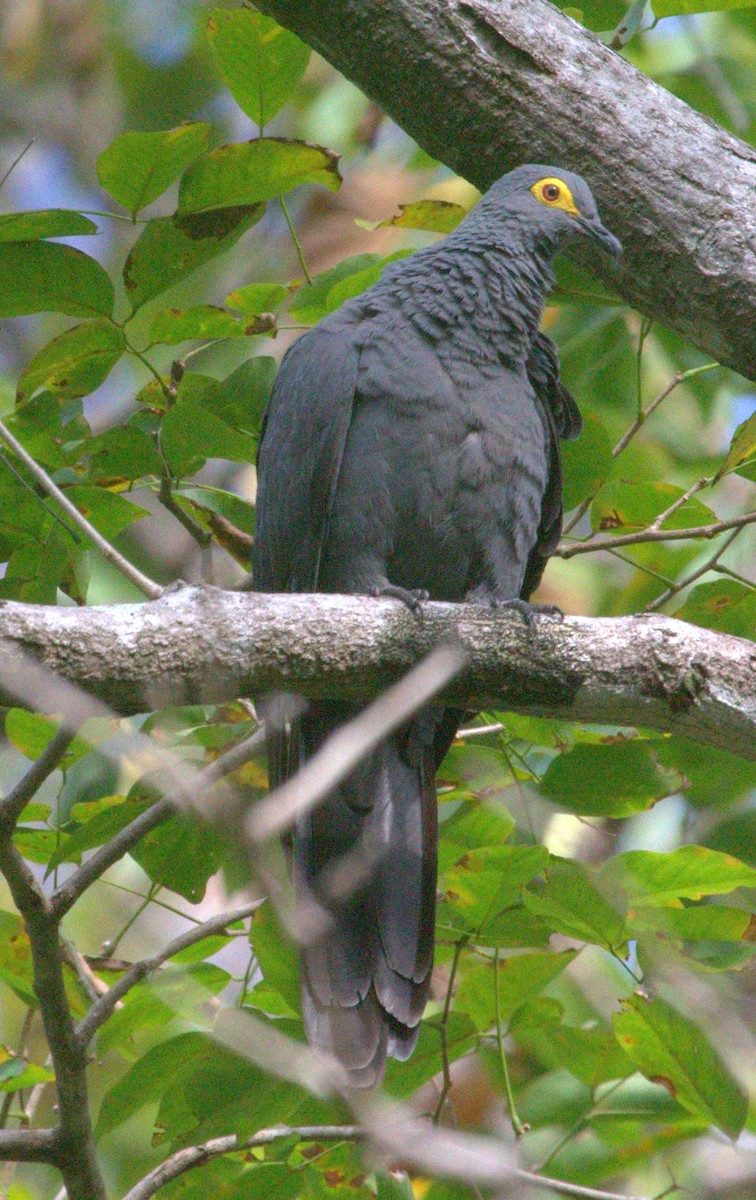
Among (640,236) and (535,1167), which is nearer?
(535,1167)

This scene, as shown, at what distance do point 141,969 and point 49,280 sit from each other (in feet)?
5.89

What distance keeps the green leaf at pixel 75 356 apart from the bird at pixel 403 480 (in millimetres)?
616

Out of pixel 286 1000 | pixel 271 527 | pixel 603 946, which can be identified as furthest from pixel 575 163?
pixel 286 1000

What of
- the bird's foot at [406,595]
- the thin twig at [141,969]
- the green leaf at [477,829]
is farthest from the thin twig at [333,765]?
the thin twig at [141,969]

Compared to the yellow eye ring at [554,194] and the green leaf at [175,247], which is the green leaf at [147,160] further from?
the yellow eye ring at [554,194]

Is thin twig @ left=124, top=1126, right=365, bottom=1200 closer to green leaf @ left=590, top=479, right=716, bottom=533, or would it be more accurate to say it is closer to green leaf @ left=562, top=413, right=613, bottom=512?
green leaf @ left=590, top=479, right=716, bottom=533

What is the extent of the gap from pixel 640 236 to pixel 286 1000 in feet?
7.73

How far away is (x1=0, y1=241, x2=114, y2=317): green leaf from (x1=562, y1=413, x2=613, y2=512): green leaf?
147cm

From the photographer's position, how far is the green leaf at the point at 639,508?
148 inches

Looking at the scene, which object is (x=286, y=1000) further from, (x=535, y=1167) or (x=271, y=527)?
(x=271, y=527)

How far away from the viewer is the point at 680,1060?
2.91m

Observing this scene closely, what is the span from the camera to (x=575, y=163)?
384 cm

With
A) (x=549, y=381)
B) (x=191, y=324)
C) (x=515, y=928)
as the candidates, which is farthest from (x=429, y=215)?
(x=515, y=928)

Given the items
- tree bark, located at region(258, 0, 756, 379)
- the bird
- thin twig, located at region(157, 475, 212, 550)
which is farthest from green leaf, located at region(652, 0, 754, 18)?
thin twig, located at region(157, 475, 212, 550)
